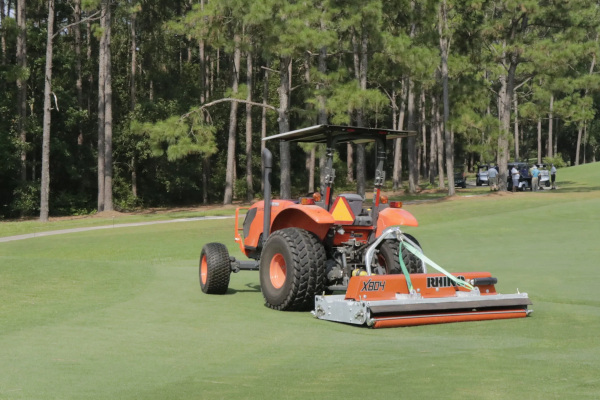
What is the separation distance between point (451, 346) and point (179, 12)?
166 ft

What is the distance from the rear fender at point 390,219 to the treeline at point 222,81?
1912cm

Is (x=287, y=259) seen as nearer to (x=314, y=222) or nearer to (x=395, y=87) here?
(x=314, y=222)

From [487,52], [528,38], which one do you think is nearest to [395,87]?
[487,52]

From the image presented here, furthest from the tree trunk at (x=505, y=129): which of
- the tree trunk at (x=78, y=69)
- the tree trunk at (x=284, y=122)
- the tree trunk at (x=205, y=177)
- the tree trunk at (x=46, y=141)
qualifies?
the tree trunk at (x=78, y=69)

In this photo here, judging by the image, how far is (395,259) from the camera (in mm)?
9656

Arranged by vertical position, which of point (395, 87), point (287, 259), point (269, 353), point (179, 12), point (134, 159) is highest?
point (179, 12)

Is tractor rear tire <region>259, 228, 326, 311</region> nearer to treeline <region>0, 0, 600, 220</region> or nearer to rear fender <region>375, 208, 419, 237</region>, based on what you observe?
rear fender <region>375, 208, 419, 237</region>

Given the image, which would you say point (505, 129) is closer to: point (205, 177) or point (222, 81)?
point (205, 177)

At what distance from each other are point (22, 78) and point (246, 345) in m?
32.3

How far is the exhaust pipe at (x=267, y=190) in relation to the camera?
395 inches

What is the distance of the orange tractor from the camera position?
833 cm

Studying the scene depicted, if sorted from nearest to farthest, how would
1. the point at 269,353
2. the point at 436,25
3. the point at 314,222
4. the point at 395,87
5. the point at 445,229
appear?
the point at 269,353 → the point at 314,222 → the point at 445,229 → the point at 436,25 → the point at 395,87

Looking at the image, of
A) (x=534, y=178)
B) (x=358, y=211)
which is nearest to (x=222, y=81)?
(x=534, y=178)

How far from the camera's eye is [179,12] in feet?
178
